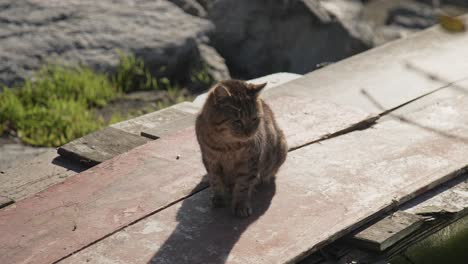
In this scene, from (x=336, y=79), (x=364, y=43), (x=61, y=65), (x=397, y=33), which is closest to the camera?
(x=336, y=79)

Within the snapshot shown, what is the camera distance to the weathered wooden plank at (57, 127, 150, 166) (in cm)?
542

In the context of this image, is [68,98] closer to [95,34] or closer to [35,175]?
[95,34]

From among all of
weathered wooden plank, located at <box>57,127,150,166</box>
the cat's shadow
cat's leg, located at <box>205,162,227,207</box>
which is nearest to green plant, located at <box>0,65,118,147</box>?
weathered wooden plank, located at <box>57,127,150,166</box>

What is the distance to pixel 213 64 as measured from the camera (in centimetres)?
757

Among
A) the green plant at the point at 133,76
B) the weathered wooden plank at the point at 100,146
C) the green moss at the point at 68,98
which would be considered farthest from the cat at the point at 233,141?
the green plant at the point at 133,76

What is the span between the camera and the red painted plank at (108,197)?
4363mm

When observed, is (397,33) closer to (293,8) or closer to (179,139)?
(293,8)

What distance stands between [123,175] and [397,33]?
4817 mm

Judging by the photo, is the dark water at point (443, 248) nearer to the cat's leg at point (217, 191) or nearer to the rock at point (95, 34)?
the cat's leg at point (217, 191)

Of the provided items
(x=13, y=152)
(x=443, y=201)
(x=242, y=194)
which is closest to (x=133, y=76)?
(x=13, y=152)

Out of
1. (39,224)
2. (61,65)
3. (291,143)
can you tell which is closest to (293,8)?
(61,65)

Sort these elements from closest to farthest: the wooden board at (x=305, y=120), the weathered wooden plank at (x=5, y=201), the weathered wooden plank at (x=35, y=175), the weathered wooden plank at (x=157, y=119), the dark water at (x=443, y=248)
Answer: the dark water at (x=443, y=248)
the weathered wooden plank at (x=5, y=201)
the weathered wooden plank at (x=35, y=175)
the wooden board at (x=305, y=120)
the weathered wooden plank at (x=157, y=119)

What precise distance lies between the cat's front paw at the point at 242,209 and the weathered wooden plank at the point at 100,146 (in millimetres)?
1248

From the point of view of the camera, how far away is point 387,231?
4.36 metres
